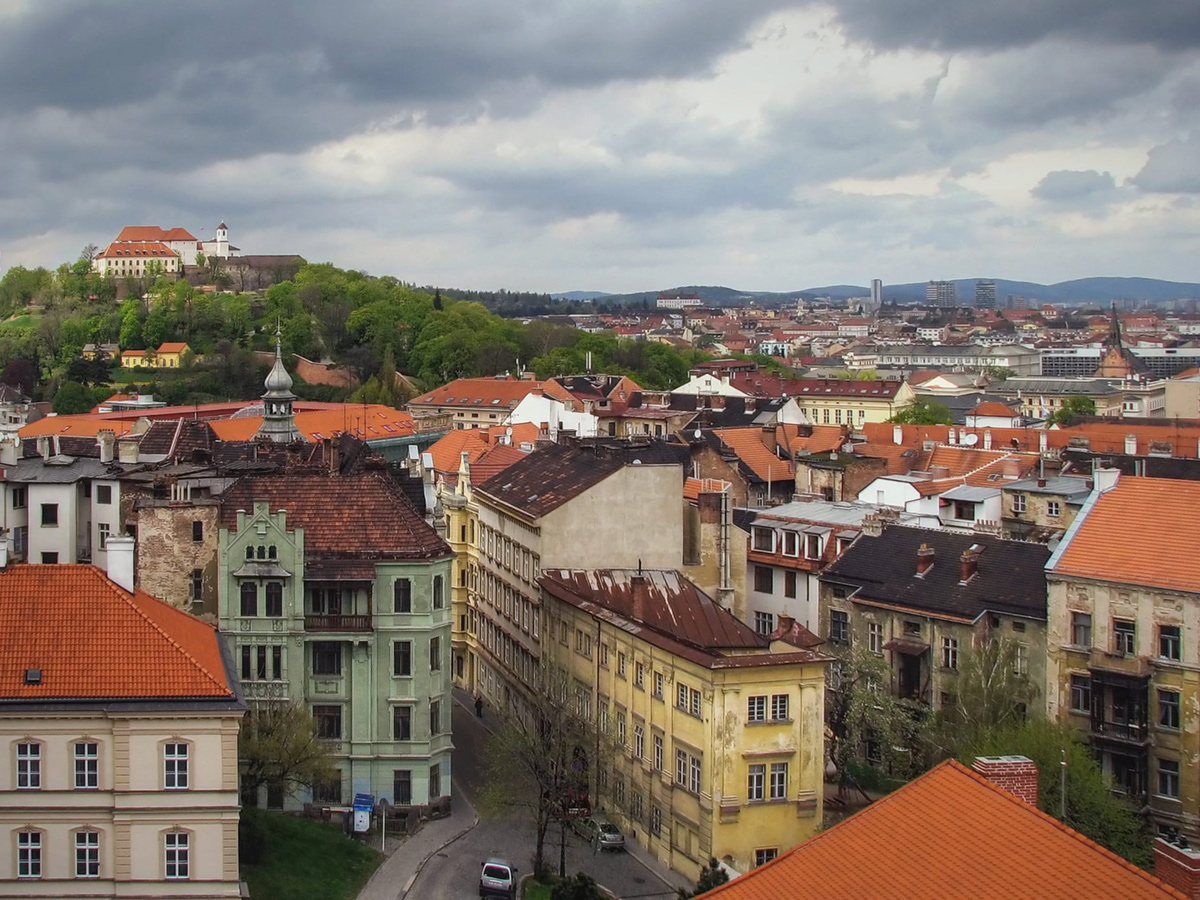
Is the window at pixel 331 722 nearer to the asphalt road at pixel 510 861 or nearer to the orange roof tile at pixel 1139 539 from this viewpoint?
the asphalt road at pixel 510 861

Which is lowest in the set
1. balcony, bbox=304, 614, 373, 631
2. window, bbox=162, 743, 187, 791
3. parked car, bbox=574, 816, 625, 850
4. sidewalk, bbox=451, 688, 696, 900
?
sidewalk, bbox=451, 688, 696, 900

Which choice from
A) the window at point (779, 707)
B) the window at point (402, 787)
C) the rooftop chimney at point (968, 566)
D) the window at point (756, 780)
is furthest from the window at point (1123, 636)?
the window at point (402, 787)

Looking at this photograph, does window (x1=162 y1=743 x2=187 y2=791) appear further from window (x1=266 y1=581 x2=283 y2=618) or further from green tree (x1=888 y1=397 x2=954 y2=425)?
green tree (x1=888 y1=397 x2=954 y2=425)

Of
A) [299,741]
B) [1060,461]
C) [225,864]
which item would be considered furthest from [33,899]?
[1060,461]

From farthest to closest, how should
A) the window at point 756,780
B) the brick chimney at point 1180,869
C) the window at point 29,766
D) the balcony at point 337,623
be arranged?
the balcony at point 337,623
the window at point 756,780
the window at point 29,766
the brick chimney at point 1180,869

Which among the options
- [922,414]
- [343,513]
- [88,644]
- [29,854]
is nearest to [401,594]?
[343,513]

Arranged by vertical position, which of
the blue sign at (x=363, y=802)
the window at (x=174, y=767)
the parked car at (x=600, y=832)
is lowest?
the parked car at (x=600, y=832)

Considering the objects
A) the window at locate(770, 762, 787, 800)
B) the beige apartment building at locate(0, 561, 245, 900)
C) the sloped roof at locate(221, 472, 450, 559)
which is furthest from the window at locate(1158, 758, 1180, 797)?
the beige apartment building at locate(0, 561, 245, 900)
